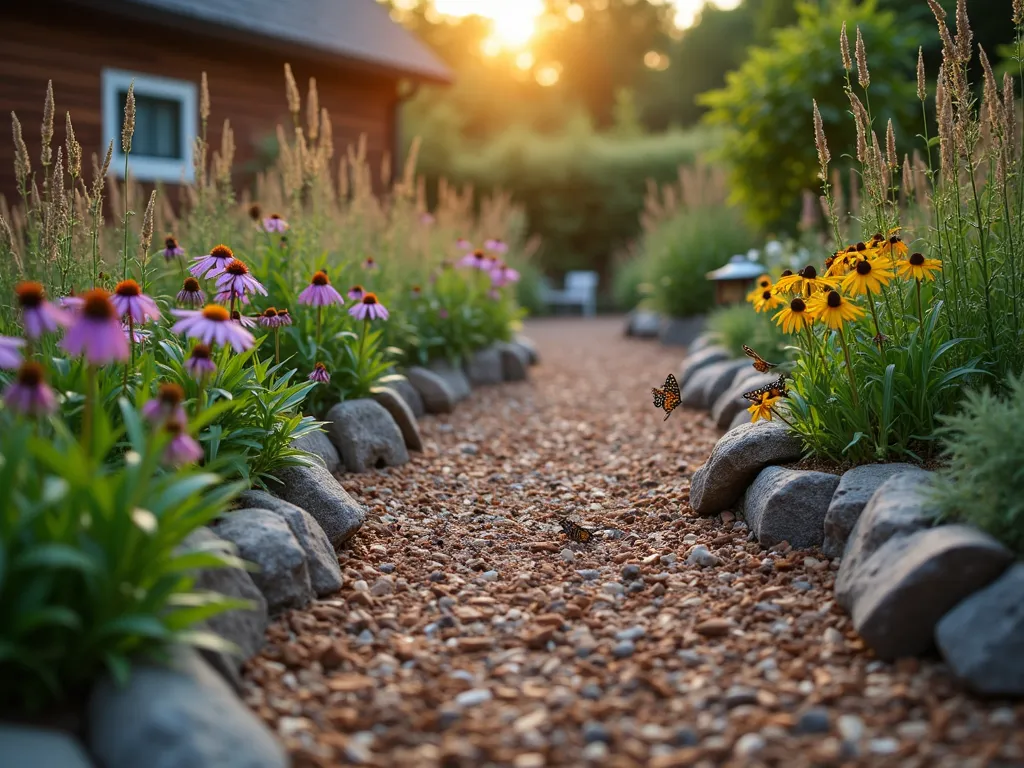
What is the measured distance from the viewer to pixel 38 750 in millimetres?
1717

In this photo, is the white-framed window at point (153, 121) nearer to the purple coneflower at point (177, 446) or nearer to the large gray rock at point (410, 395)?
the large gray rock at point (410, 395)

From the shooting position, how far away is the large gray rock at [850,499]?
2865 mm

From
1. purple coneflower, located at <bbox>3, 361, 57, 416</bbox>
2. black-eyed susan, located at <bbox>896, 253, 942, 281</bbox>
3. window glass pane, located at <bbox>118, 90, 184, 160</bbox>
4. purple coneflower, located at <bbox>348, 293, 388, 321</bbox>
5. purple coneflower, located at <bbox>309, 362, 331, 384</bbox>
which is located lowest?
purple coneflower, located at <bbox>309, 362, 331, 384</bbox>

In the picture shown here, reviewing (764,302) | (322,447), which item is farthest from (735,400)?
(322,447)

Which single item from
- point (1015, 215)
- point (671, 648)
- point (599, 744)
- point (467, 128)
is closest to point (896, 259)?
point (1015, 215)

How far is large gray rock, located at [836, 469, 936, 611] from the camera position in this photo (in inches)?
99.5

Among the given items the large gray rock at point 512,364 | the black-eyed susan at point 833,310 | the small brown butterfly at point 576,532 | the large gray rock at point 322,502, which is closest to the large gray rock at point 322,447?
the large gray rock at point 322,502

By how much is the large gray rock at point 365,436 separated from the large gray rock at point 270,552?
54.3 inches

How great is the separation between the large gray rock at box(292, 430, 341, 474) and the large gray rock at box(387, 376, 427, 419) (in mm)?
1302

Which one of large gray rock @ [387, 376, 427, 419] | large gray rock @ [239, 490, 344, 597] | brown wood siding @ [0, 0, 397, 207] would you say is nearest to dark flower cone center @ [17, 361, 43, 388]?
large gray rock @ [239, 490, 344, 597]

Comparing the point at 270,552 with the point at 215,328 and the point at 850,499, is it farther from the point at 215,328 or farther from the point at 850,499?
the point at 850,499

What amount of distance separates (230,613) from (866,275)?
7.42ft

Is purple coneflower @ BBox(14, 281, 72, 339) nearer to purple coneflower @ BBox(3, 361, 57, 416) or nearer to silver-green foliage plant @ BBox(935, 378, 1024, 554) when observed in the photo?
purple coneflower @ BBox(3, 361, 57, 416)

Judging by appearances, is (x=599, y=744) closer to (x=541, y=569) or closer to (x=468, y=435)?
(x=541, y=569)
